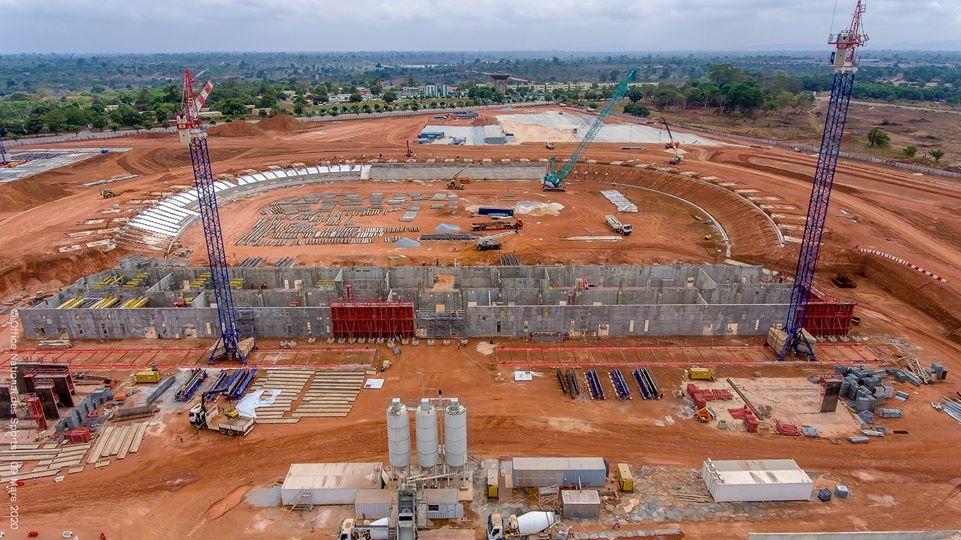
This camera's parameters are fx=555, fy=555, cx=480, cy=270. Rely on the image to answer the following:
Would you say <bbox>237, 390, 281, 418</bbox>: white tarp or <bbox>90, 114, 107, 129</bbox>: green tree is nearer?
<bbox>237, 390, 281, 418</bbox>: white tarp

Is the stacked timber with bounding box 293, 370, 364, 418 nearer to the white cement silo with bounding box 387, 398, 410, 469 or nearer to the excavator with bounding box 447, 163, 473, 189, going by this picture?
the white cement silo with bounding box 387, 398, 410, 469

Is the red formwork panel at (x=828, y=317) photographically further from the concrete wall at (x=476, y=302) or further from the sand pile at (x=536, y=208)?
the sand pile at (x=536, y=208)

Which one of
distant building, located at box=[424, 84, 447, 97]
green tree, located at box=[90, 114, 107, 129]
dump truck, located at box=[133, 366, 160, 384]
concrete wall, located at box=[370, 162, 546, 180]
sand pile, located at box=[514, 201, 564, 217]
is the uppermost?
distant building, located at box=[424, 84, 447, 97]

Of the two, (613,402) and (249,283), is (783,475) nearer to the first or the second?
(613,402)

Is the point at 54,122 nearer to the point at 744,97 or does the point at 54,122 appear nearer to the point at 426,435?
the point at 426,435

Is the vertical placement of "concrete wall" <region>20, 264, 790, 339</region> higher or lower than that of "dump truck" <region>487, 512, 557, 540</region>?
higher

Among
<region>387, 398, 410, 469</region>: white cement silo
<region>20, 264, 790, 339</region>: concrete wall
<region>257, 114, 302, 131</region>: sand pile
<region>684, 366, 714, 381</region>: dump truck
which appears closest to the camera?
<region>387, 398, 410, 469</region>: white cement silo

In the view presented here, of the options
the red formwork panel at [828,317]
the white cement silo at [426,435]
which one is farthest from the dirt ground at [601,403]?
the white cement silo at [426,435]

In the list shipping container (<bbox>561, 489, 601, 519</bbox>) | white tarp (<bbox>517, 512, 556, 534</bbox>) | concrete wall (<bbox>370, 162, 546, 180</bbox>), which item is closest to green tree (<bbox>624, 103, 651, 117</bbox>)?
concrete wall (<bbox>370, 162, 546, 180</bbox>)
